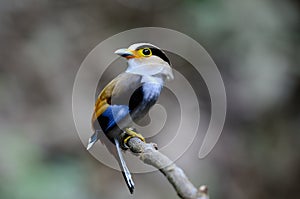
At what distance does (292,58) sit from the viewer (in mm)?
4113

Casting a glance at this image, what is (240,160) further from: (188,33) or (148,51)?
(148,51)

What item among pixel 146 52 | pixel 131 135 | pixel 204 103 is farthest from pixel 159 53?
pixel 204 103

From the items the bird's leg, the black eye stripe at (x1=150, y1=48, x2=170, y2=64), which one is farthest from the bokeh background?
the black eye stripe at (x1=150, y1=48, x2=170, y2=64)

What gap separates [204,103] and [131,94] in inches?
132

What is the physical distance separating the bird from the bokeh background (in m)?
2.82

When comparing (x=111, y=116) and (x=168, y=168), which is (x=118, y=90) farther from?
(x=168, y=168)

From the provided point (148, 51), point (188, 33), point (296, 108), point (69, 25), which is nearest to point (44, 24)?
point (69, 25)

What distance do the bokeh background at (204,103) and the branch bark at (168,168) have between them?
9.24 feet

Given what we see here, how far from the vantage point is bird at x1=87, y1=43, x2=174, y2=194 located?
700 millimetres

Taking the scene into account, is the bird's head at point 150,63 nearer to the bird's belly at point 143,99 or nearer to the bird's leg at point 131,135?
the bird's belly at point 143,99

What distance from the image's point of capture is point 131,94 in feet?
2.32

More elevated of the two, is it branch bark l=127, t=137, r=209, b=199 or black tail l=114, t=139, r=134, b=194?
branch bark l=127, t=137, r=209, b=199

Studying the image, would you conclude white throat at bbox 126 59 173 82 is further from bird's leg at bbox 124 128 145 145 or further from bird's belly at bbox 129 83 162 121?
bird's leg at bbox 124 128 145 145

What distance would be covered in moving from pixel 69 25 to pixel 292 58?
6.27 feet
